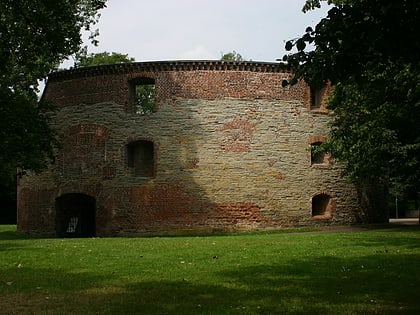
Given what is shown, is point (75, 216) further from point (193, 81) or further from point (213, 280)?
point (213, 280)

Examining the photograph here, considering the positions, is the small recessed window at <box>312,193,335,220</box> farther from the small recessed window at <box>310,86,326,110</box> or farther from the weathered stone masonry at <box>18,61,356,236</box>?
the small recessed window at <box>310,86,326,110</box>

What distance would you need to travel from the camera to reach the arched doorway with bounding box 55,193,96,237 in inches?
998

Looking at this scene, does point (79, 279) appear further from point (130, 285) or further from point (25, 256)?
point (25, 256)

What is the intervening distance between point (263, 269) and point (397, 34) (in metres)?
4.85

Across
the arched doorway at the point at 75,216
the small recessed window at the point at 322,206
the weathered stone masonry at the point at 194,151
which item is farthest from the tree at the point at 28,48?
the small recessed window at the point at 322,206

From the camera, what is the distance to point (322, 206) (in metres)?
25.2

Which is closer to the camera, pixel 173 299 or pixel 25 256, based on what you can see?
pixel 173 299

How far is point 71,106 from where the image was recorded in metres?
24.9

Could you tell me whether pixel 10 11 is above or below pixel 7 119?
above

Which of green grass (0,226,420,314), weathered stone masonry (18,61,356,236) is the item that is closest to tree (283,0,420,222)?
weathered stone masonry (18,61,356,236)

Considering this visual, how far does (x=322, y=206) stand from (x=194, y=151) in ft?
20.8

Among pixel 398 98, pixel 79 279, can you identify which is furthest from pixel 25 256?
pixel 398 98

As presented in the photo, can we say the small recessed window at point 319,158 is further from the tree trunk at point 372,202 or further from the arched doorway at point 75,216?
the arched doorway at point 75,216

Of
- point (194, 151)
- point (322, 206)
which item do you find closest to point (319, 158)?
point (322, 206)
